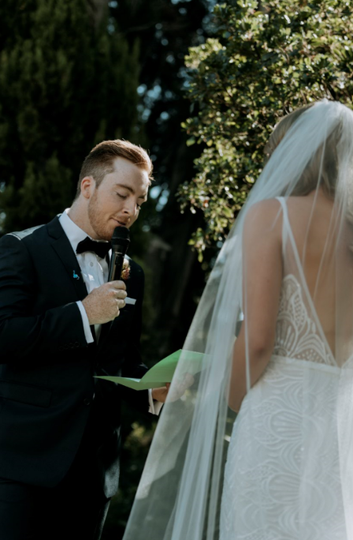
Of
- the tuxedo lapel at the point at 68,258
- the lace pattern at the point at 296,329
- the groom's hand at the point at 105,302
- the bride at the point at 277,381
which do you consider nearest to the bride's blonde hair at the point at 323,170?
the bride at the point at 277,381

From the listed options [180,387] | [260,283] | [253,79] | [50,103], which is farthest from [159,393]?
[50,103]

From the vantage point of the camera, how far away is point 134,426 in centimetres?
844

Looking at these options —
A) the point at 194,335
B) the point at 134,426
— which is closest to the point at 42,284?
the point at 194,335

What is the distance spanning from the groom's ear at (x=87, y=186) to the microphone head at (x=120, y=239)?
0.32 metres

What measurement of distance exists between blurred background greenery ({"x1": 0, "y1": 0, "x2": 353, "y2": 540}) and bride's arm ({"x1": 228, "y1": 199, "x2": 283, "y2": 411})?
87.2 inches

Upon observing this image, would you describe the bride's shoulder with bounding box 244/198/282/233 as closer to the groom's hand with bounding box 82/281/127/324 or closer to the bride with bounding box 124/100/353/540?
the bride with bounding box 124/100/353/540

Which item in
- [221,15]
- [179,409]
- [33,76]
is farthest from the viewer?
[33,76]

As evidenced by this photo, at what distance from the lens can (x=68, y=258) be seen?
125 inches

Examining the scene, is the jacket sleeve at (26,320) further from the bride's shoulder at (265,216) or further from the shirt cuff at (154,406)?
the bride's shoulder at (265,216)

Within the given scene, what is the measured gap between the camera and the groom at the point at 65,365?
2896 mm

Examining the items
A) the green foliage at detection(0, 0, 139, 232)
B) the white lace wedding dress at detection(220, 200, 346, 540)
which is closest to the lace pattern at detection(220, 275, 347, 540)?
the white lace wedding dress at detection(220, 200, 346, 540)

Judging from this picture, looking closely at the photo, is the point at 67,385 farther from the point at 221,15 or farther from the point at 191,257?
the point at 191,257

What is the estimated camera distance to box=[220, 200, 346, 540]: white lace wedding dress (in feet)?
7.04

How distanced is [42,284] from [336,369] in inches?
54.9
